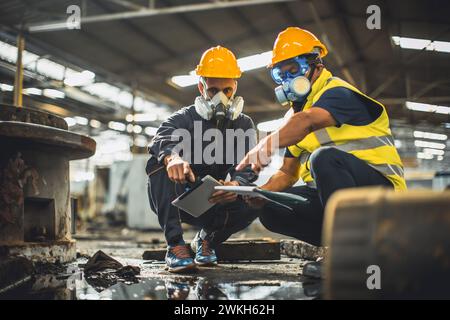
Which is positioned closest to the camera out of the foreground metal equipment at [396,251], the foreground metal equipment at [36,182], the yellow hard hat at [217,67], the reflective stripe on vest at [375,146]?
the foreground metal equipment at [396,251]

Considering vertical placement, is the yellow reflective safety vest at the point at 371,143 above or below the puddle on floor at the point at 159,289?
above

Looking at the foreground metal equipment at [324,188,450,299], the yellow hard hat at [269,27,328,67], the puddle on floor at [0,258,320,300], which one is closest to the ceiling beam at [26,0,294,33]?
the yellow hard hat at [269,27,328,67]

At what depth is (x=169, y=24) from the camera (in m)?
9.46

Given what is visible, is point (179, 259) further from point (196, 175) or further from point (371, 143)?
point (371, 143)

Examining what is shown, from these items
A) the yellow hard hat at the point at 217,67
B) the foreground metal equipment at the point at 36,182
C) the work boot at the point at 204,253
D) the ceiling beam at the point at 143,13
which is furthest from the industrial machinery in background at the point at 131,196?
the yellow hard hat at the point at 217,67

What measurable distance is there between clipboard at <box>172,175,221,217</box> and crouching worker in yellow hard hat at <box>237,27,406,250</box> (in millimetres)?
280

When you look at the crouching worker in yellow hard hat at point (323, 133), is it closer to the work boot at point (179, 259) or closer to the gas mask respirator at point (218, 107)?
the gas mask respirator at point (218, 107)

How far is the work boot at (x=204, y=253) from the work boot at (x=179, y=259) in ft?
1.18

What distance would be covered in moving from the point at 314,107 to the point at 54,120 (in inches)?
87.4

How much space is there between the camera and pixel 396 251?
4.83ft

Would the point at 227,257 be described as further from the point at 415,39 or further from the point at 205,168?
the point at 415,39

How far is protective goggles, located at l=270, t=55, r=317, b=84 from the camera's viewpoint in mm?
3141

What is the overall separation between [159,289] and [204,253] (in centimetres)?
113

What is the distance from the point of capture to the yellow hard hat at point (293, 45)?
315 cm
